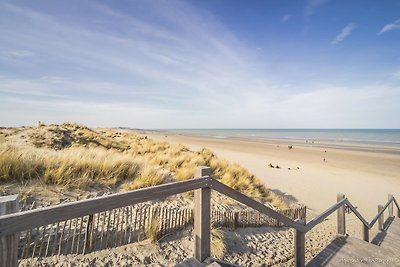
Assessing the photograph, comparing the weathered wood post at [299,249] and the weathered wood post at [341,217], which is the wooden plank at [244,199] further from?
the weathered wood post at [341,217]

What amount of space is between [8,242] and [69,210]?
39 cm

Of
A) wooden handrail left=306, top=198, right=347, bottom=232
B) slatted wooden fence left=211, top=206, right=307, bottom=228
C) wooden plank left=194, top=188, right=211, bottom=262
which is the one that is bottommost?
slatted wooden fence left=211, top=206, right=307, bottom=228

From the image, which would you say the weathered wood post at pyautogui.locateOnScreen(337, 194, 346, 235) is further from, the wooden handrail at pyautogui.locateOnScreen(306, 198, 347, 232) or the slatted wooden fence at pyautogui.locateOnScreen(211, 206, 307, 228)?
the slatted wooden fence at pyautogui.locateOnScreen(211, 206, 307, 228)

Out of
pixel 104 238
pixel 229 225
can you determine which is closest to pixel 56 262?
pixel 104 238

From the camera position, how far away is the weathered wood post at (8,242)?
1.67 meters

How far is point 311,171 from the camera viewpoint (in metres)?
19.7

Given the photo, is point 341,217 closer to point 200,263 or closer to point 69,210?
point 200,263

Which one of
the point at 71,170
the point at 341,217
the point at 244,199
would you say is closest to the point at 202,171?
the point at 244,199

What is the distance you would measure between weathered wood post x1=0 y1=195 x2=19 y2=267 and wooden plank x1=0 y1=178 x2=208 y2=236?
7cm

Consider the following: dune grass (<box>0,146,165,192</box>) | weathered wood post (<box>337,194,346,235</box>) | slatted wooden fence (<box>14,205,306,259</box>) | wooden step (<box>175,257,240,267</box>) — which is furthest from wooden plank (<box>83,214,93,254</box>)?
weathered wood post (<box>337,194,346,235</box>)

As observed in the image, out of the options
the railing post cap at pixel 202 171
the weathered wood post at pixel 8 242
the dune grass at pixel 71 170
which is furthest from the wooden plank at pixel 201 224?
the dune grass at pixel 71 170

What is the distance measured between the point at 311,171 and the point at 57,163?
18042 millimetres

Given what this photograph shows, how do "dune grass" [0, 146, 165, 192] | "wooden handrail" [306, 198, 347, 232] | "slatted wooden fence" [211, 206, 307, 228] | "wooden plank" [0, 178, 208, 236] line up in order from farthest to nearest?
"slatted wooden fence" [211, 206, 307, 228] → "dune grass" [0, 146, 165, 192] → "wooden handrail" [306, 198, 347, 232] → "wooden plank" [0, 178, 208, 236]

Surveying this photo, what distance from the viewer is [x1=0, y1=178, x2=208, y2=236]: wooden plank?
166 cm
